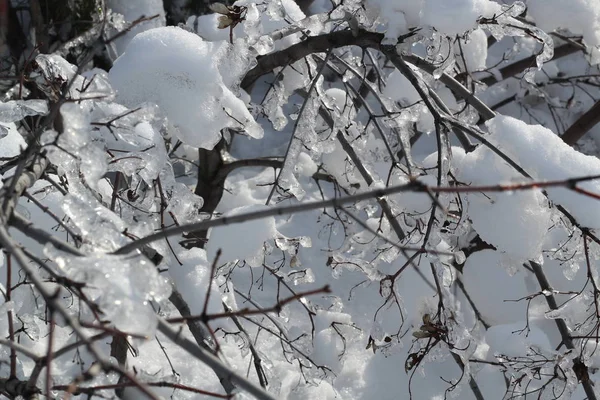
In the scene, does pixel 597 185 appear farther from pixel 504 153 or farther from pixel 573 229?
pixel 504 153

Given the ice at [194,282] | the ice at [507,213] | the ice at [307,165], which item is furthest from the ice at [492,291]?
the ice at [194,282]

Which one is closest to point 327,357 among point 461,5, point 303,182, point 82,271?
point 461,5

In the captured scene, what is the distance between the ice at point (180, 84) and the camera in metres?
1.55

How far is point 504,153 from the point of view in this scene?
56.8 inches

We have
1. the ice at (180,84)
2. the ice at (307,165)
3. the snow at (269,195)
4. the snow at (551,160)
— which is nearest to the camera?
the snow at (269,195)

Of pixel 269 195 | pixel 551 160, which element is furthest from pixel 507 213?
pixel 269 195

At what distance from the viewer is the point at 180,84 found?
1.56 meters

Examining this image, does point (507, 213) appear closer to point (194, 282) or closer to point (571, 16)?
point (194, 282)

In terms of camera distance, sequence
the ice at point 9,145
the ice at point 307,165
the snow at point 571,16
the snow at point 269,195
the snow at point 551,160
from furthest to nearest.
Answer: the ice at point 307,165 → the snow at point 571,16 → the ice at point 9,145 → the snow at point 551,160 → the snow at point 269,195

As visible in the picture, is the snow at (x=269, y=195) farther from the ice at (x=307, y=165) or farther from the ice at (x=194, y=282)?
the ice at (x=307, y=165)

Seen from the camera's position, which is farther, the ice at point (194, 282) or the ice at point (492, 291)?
the ice at point (492, 291)

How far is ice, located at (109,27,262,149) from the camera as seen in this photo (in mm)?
1554

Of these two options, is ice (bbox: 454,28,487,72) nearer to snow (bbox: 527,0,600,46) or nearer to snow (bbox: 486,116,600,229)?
snow (bbox: 527,0,600,46)

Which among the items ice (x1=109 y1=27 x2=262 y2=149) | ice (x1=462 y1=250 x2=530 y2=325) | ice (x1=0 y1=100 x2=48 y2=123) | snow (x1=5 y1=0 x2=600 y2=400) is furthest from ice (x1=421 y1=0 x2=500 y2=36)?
ice (x1=462 y1=250 x2=530 y2=325)
